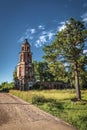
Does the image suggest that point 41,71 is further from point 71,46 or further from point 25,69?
point 71,46

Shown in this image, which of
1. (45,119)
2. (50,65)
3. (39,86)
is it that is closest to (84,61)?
(50,65)

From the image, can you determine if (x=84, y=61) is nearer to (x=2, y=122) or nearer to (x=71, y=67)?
(x=71, y=67)

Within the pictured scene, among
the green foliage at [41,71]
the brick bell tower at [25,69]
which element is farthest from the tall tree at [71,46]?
the green foliage at [41,71]

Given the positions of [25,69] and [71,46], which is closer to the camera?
[71,46]

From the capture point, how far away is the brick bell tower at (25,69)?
6834cm

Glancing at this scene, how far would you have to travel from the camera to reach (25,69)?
231ft

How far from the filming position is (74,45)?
2744 centimetres

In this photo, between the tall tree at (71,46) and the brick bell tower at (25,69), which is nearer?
the tall tree at (71,46)

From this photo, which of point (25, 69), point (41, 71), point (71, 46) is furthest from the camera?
point (41, 71)

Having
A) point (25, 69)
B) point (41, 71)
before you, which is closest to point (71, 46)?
point (25, 69)

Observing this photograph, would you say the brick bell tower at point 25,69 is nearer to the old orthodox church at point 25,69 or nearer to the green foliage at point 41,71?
the old orthodox church at point 25,69

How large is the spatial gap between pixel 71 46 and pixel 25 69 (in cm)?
4450

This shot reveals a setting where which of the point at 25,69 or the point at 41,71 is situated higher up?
the point at 41,71

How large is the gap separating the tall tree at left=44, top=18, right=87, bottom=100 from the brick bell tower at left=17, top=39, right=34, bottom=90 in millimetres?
41226
